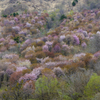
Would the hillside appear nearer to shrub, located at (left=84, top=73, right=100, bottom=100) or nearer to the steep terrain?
shrub, located at (left=84, top=73, right=100, bottom=100)

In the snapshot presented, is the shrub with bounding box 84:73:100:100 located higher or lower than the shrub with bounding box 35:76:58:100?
higher

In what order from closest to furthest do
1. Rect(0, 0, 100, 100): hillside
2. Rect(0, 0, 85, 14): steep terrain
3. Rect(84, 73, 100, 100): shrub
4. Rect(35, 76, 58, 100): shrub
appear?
Rect(84, 73, 100, 100): shrub < Rect(0, 0, 100, 100): hillside < Rect(35, 76, 58, 100): shrub < Rect(0, 0, 85, 14): steep terrain

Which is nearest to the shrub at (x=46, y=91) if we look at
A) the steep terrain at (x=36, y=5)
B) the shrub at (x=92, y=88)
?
the shrub at (x=92, y=88)

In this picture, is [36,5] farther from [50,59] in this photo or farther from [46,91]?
[46,91]

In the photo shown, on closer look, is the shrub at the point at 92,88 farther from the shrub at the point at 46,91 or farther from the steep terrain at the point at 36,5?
the steep terrain at the point at 36,5

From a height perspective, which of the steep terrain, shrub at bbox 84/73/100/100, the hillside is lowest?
the hillside

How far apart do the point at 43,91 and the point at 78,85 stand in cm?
249

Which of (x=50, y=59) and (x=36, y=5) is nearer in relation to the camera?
(x=50, y=59)

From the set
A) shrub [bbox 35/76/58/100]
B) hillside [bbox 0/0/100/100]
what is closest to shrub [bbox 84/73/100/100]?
hillside [bbox 0/0/100/100]

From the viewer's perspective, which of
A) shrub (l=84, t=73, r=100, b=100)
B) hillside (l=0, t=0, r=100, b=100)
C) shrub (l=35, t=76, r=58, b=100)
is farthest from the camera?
shrub (l=35, t=76, r=58, b=100)

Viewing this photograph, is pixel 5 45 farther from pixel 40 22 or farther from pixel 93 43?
pixel 93 43

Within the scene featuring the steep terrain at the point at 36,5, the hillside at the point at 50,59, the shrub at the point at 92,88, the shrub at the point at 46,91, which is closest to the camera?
the shrub at the point at 92,88

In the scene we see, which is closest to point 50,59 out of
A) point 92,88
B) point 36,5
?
point 92,88

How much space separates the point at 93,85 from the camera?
697 cm
